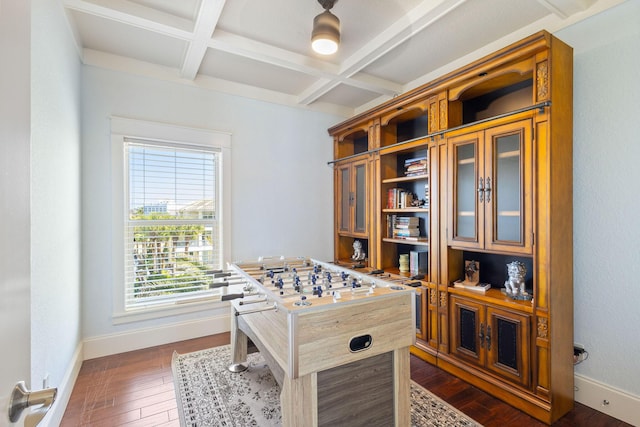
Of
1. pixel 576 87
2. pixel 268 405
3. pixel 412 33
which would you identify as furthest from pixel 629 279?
pixel 268 405

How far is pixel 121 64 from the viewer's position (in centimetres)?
287

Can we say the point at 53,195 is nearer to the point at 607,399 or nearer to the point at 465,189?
the point at 465,189

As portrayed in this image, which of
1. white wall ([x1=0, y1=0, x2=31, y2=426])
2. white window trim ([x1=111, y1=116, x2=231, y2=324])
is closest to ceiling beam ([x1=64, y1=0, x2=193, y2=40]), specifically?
white window trim ([x1=111, y1=116, x2=231, y2=324])

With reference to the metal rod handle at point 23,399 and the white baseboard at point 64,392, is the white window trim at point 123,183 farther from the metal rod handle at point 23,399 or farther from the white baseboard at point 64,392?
the metal rod handle at point 23,399

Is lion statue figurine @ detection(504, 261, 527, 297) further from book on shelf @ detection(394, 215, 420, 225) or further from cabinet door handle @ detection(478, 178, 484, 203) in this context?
book on shelf @ detection(394, 215, 420, 225)

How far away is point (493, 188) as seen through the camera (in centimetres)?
231

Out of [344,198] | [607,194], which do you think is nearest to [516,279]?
[607,194]

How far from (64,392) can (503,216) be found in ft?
11.0

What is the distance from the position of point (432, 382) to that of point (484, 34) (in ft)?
9.34

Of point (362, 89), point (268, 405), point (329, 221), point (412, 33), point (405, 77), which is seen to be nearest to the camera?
point (268, 405)

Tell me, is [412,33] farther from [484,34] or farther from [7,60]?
[7,60]

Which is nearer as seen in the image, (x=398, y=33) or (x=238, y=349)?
(x=398, y=33)

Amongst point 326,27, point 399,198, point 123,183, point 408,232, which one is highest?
point 326,27

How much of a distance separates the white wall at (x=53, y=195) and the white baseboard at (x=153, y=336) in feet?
0.83
